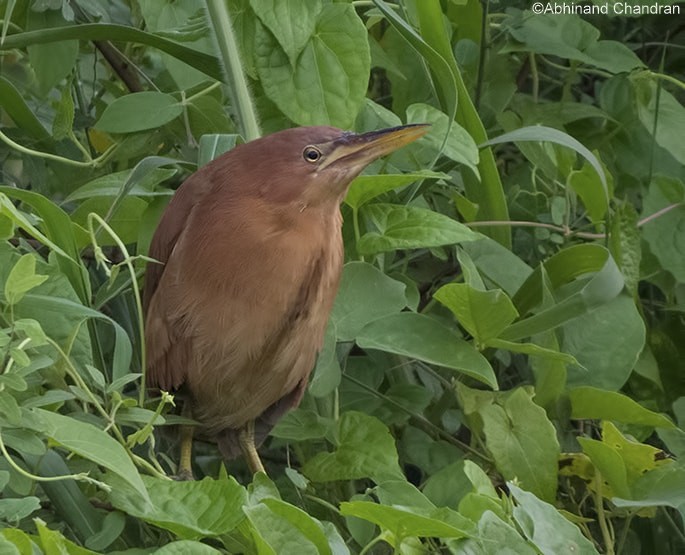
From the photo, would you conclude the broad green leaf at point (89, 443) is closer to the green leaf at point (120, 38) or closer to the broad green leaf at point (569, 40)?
the green leaf at point (120, 38)

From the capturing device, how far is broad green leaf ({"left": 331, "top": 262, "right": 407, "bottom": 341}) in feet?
6.07

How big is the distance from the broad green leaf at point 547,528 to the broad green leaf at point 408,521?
6cm

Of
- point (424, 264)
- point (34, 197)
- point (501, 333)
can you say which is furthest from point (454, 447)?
point (34, 197)

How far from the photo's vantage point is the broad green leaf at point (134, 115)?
2.02 meters

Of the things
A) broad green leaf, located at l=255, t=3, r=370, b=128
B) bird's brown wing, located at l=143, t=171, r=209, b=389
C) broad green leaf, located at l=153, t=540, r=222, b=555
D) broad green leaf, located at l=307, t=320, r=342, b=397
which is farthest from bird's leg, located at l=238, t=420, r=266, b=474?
broad green leaf, located at l=153, t=540, r=222, b=555

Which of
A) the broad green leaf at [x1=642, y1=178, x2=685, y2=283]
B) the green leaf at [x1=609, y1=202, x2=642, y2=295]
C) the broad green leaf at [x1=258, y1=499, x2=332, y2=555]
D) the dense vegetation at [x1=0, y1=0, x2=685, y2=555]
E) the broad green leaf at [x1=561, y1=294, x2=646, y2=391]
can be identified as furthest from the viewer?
the broad green leaf at [x1=642, y1=178, x2=685, y2=283]

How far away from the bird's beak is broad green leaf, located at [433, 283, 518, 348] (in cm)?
20

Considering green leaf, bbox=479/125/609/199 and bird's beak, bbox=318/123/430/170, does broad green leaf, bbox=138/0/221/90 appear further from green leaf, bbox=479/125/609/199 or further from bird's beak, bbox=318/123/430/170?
green leaf, bbox=479/125/609/199

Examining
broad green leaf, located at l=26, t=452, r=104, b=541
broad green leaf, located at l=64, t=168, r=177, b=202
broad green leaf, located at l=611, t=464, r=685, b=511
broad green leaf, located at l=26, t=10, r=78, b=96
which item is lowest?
broad green leaf, located at l=611, t=464, r=685, b=511

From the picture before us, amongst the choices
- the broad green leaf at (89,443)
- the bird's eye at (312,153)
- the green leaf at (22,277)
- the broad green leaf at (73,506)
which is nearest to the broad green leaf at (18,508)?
the broad green leaf at (89,443)

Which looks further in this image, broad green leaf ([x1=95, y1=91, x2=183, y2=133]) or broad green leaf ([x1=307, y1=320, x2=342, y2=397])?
broad green leaf ([x1=95, y1=91, x2=183, y2=133])

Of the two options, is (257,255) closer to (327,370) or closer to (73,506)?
(327,370)

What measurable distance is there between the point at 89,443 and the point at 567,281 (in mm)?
953

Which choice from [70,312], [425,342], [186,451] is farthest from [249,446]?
[70,312]
